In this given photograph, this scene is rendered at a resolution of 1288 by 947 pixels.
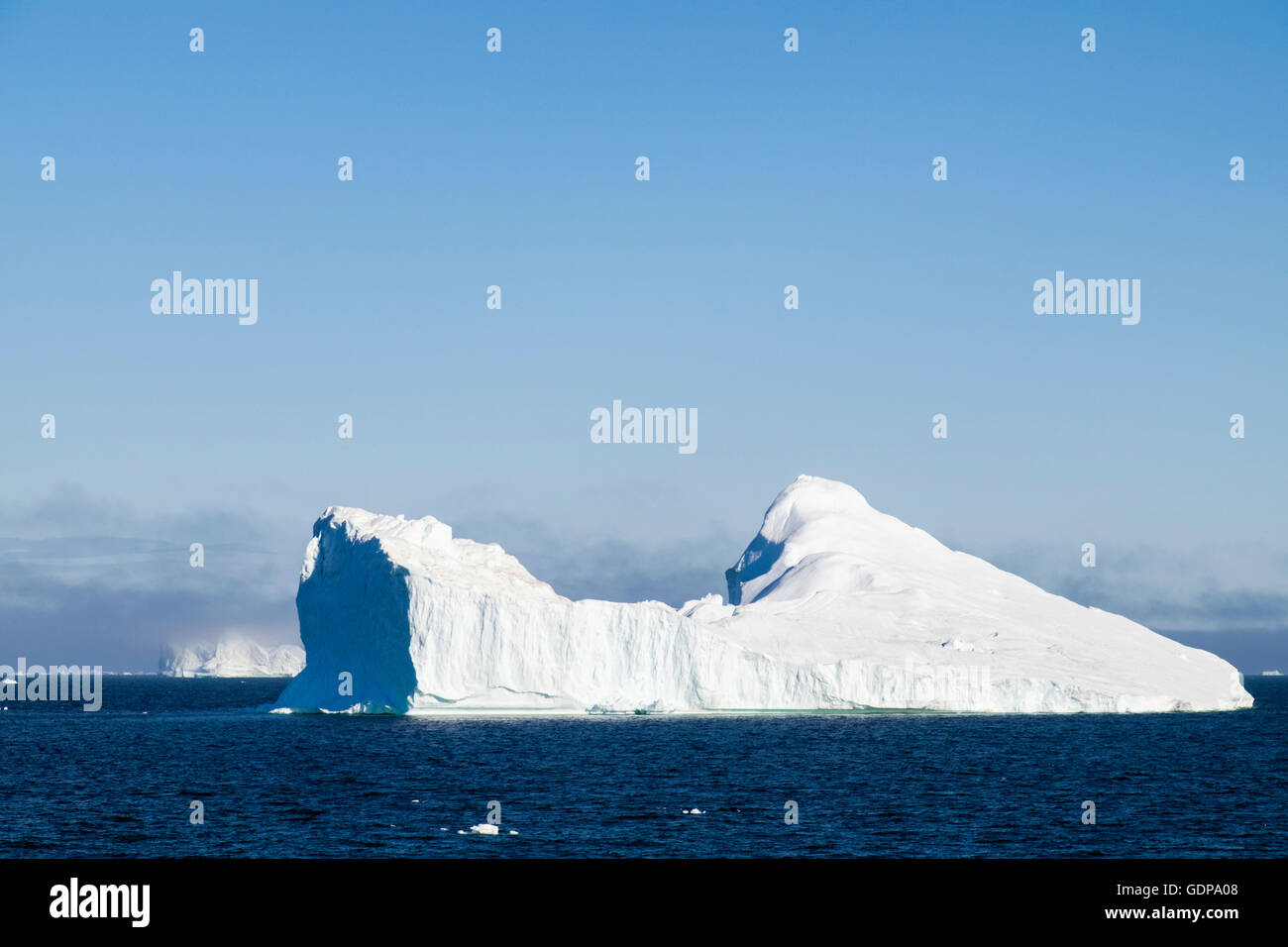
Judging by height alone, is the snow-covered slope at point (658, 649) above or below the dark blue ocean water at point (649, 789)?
above

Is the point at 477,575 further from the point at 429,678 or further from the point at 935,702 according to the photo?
the point at 935,702

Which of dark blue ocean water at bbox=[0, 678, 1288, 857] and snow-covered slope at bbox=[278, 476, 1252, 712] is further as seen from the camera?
snow-covered slope at bbox=[278, 476, 1252, 712]

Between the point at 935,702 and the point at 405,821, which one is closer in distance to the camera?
the point at 405,821

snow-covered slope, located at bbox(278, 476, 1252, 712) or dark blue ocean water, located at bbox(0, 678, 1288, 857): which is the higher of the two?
snow-covered slope, located at bbox(278, 476, 1252, 712)

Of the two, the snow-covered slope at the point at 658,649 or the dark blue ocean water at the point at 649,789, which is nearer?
the dark blue ocean water at the point at 649,789

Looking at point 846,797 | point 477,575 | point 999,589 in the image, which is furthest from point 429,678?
point 999,589
